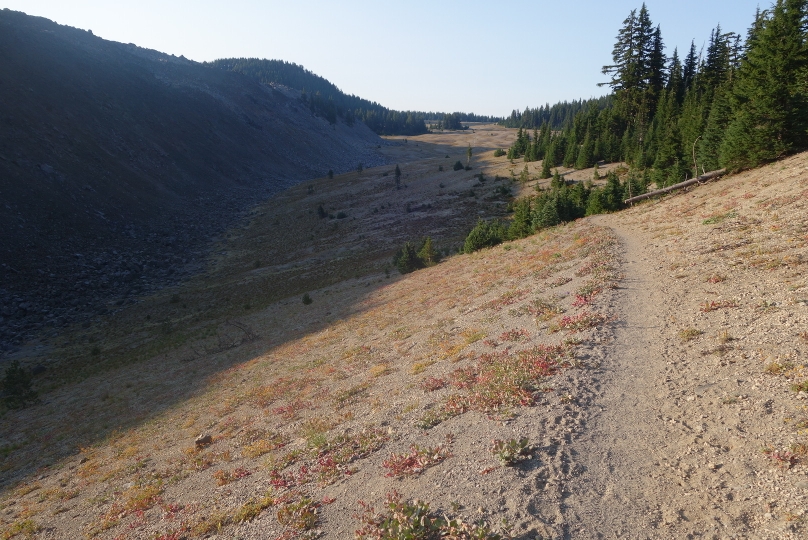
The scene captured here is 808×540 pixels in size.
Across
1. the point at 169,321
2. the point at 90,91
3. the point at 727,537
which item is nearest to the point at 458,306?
the point at 727,537

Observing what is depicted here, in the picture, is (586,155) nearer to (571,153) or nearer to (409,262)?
(571,153)

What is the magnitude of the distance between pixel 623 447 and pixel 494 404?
9.32ft

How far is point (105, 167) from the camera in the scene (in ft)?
199

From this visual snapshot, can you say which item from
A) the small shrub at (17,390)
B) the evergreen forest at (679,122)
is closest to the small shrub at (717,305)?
the evergreen forest at (679,122)

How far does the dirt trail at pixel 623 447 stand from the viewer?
20.1ft

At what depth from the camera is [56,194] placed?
48312 mm

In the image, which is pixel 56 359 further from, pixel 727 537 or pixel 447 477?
pixel 727 537

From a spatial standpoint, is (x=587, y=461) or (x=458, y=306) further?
(x=458, y=306)

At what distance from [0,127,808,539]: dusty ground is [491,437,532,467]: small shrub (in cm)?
10

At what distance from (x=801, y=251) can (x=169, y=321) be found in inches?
1429

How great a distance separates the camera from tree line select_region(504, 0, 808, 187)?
26922mm

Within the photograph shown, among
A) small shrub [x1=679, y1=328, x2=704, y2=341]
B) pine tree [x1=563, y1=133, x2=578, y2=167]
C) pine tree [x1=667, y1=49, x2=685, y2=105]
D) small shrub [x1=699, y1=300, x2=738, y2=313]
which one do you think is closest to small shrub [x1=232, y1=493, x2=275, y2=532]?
small shrub [x1=679, y1=328, x2=704, y2=341]

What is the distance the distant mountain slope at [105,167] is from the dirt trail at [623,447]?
124ft

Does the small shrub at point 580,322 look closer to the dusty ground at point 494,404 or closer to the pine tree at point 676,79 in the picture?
the dusty ground at point 494,404
